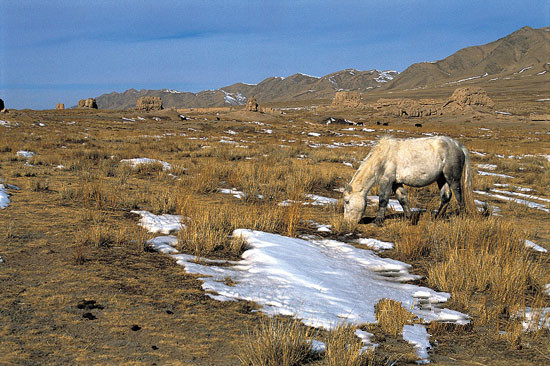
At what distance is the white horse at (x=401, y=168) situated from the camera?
24.2ft

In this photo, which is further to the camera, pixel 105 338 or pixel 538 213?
pixel 538 213

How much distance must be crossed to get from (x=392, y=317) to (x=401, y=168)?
4.48 meters

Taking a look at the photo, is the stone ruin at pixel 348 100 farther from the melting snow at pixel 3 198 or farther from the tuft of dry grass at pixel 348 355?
the tuft of dry grass at pixel 348 355

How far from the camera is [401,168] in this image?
741 cm

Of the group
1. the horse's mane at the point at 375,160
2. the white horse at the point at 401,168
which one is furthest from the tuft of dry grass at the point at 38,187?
the horse's mane at the point at 375,160

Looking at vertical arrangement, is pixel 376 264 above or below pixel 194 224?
below

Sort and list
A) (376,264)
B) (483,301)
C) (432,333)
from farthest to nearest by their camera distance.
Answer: (376,264), (483,301), (432,333)

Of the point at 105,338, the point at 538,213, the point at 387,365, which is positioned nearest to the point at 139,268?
the point at 105,338

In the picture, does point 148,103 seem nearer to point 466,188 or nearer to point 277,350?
point 466,188

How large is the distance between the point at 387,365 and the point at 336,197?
8.15 metres

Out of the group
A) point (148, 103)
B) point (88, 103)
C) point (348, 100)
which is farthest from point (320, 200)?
point (348, 100)

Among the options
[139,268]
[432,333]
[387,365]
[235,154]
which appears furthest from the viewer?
[235,154]

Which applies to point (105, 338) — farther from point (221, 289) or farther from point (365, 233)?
point (365, 233)

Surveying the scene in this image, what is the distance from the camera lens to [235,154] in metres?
17.4
